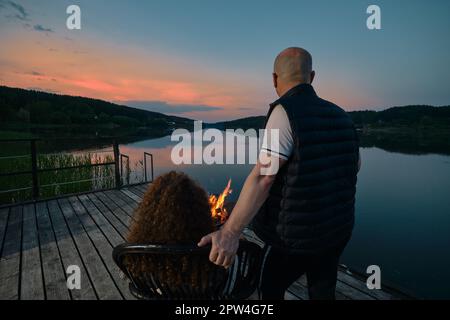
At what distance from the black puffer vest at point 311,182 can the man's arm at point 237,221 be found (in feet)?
0.59

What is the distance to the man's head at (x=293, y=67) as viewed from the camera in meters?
1.46

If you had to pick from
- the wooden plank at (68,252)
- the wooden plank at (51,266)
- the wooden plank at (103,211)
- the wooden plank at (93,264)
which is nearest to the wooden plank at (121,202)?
the wooden plank at (103,211)

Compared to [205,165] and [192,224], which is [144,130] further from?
[192,224]

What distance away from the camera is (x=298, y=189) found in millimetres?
1367

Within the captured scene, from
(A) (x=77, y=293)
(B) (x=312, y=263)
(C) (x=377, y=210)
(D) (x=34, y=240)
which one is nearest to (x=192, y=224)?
(B) (x=312, y=263)

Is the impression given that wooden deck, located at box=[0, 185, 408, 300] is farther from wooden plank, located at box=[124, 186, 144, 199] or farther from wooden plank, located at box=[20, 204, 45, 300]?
wooden plank, located at box=[124, 186, 144, 199]

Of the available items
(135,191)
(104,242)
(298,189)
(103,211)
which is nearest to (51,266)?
(104,242)

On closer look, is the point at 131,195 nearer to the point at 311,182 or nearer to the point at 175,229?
the point at 175,229

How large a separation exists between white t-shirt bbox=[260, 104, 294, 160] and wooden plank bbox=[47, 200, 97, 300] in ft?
8.26

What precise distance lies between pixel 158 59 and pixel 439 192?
23.1 metres

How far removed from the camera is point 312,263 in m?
1.54
